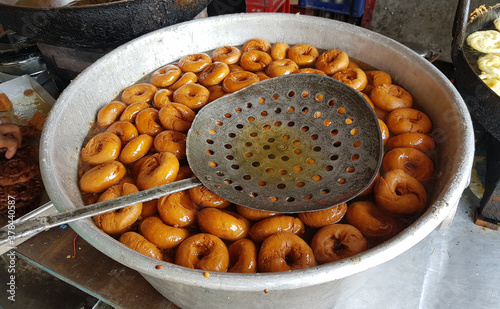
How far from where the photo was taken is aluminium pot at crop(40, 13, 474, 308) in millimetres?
1019

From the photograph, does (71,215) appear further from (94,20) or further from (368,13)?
(368,13)

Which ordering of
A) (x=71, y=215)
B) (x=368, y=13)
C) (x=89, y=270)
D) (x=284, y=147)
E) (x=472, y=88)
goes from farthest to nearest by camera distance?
(x=368, y=13) → (x=472, y=88) → (x=89, y=270) → (x=284, y=147) → (x=71, y=215)

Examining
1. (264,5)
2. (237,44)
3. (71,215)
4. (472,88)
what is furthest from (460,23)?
(71,215)

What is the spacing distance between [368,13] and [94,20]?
321cm

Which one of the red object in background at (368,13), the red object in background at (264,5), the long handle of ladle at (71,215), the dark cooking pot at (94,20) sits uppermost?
the dark cooking pot at (94,20)

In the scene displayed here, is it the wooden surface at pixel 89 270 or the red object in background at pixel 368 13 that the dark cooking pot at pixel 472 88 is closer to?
the red object in background at pixel 368 13

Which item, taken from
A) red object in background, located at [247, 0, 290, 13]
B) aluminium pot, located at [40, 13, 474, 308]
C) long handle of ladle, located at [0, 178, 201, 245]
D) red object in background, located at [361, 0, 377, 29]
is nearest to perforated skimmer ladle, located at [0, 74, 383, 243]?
long handle of ladle, located at [0, 178, 201, 245]

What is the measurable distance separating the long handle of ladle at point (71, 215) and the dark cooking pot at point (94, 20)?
1.08 m

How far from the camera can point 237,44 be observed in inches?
91.4

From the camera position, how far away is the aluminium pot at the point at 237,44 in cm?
102

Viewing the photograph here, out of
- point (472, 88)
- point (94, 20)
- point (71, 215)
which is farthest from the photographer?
point (472, 88)

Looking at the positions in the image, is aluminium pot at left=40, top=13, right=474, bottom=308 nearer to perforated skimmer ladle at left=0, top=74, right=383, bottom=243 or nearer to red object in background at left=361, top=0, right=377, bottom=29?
perforated skimmer ladle at left=0, top=74, right=383, bottom=243

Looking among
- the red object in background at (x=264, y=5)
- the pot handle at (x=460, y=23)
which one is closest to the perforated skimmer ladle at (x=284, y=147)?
the pot handle at (x=460, y=23)

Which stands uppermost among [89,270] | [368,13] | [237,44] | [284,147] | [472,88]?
[237,44]
